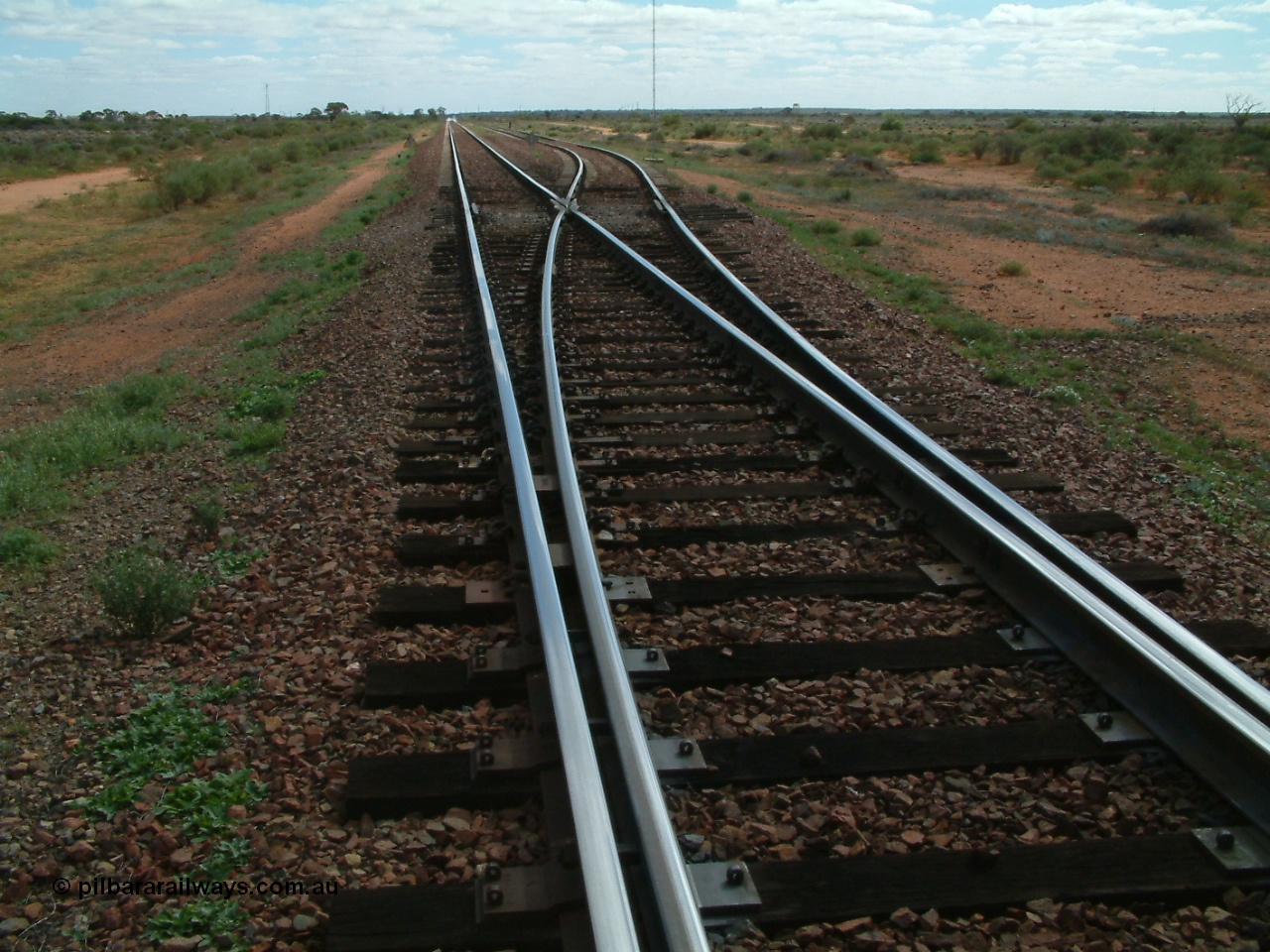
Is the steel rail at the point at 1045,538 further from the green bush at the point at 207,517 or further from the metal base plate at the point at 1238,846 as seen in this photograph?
the green bush at the point at 207,517

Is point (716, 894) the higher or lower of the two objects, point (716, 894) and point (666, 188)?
the lower

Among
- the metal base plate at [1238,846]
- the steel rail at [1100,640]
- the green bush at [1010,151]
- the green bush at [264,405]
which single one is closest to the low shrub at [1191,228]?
the steel rail at [1100,640]

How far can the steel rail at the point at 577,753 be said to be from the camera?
241 centimetres

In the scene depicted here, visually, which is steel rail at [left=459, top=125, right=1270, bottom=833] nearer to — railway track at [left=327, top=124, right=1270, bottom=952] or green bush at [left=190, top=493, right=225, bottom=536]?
railway track at [left=327, top=124, right=1270, bottom=952]

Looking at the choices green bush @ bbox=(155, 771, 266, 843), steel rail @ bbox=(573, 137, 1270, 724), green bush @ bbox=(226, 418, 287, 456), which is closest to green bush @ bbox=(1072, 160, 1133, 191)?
steel rail @ bbox=(573, 137, 1270, 724)

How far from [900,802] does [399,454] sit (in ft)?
12.4

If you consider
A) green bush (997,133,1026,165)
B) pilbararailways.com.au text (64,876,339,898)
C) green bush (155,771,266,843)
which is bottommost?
pilbararailways.com.au text (64,876,339,898)

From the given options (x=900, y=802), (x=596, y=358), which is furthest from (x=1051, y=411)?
(x=900, y=802)

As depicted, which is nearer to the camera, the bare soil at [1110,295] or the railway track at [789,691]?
the railway track at [789,691]

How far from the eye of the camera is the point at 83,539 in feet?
18.2

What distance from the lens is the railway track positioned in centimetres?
275

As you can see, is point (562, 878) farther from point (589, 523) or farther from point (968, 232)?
point (968, 232)

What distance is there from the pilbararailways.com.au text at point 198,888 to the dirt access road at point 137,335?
355 inches

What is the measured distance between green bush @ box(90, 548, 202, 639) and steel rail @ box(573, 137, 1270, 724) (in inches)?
137
